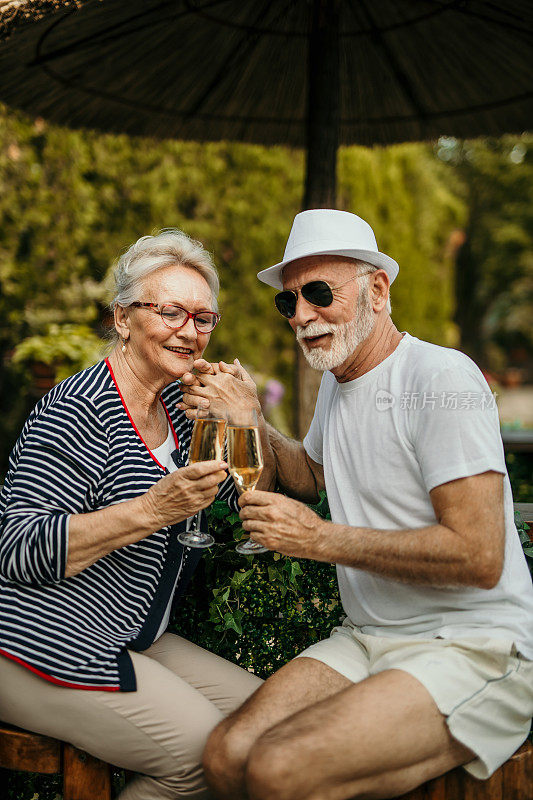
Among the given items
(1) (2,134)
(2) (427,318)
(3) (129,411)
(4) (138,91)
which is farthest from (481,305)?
(3) (129,411)

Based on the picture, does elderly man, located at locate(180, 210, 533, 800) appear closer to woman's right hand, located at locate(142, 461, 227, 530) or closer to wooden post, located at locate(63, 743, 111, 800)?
woman's right hand, located at locate(142, 461, 227, 530)

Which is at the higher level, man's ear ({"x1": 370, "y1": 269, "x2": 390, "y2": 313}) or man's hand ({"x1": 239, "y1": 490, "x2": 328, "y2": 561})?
man's ear ({"x1": 370, "y1": 269, "x2": 390, "y2": 313})

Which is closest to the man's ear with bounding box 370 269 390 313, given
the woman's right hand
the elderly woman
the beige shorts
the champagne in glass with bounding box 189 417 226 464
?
the elderly woman

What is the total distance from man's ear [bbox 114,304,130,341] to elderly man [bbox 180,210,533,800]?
2.28 feet

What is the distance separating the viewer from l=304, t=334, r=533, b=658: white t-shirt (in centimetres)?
230

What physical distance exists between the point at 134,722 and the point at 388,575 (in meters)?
0.97

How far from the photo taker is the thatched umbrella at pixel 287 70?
393 cm

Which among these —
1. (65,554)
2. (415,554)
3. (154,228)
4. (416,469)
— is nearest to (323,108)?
(154,228)

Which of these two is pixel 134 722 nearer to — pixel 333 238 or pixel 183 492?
pixel 183 492

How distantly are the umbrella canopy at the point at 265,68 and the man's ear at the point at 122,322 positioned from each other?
57.9 inches

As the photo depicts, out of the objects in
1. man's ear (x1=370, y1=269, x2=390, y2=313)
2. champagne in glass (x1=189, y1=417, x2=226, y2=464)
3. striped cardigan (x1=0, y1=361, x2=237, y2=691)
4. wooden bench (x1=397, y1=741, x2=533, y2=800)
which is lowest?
wooden bench (x1=397, y1=741, x2=533, y2=800)

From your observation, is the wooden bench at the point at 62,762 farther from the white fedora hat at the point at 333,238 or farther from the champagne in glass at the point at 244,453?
the white fedora hat at the point at 333,238

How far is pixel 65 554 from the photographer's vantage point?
2.30 metres

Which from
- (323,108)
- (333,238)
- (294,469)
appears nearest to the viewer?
(333,238)
